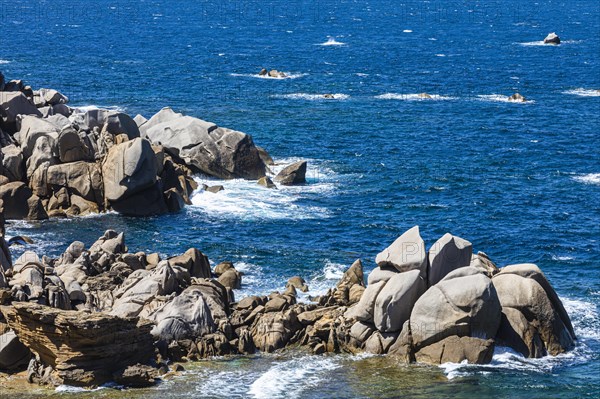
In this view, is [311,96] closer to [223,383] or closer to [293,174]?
[293,174]

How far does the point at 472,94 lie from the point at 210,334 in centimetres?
8501

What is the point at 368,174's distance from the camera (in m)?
89.6

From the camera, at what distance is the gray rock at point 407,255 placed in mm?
52469

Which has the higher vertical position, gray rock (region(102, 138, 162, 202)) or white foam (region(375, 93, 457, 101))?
gray rock (region(102, 138, 162, 202))

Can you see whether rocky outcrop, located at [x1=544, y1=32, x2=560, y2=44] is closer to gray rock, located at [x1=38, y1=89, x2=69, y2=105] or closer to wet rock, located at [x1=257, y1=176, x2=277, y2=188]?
wet rock, located at [x1=257, y1=176, x2=277, y2=188]

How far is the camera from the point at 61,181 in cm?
7506

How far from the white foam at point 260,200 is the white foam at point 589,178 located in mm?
20940

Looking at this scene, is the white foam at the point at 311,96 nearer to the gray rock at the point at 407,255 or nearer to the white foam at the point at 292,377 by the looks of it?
the gray rock at the point at 407,255

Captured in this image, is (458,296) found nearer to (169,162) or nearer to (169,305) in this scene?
(169,305)

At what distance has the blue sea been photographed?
161 feet

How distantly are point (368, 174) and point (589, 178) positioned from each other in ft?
61.8

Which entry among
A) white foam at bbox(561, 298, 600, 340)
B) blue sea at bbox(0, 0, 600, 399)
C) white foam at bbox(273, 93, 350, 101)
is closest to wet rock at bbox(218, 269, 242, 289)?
blue sea at bbox(0, 0, 600, 399)

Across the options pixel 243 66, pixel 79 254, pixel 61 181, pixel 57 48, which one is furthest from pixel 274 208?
pixel 57 48

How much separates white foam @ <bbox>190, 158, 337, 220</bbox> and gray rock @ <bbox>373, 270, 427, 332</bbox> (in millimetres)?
25234
